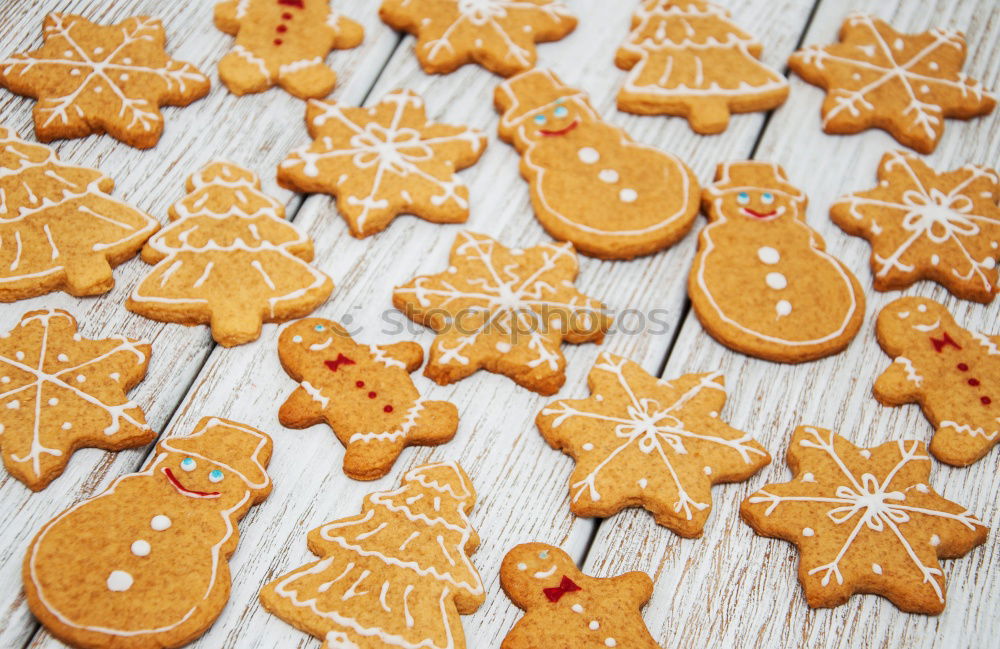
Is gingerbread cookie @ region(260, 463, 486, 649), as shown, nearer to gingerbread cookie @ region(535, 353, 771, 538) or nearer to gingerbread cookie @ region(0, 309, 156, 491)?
gingerbread cookie @ region(535, 353, 771, 538)

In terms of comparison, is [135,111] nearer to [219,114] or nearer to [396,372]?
[219,114]

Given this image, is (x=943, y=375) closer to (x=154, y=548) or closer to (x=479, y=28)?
(x=479, y=28)

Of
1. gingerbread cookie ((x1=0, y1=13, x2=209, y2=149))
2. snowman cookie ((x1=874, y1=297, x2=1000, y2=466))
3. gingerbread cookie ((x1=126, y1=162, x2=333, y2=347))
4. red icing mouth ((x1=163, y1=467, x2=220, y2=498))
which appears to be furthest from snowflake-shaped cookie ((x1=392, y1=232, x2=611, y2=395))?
gingerbread cookie ((x1=0, y1=13, x2=209, y2=149))

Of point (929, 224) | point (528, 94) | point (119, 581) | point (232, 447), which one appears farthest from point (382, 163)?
point (929, 224)

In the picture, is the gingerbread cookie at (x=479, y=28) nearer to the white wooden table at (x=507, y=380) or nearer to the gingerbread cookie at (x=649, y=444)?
the white wooden table at (x=507, y=380)

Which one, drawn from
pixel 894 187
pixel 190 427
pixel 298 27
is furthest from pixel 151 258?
pixel 894 187

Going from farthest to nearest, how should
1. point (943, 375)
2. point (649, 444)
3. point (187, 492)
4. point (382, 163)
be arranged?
point (382, 163), point (943, 375), point (649, 444), point (187, 492)

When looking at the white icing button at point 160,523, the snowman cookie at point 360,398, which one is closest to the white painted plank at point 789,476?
the snowman cookie at point 360,398
